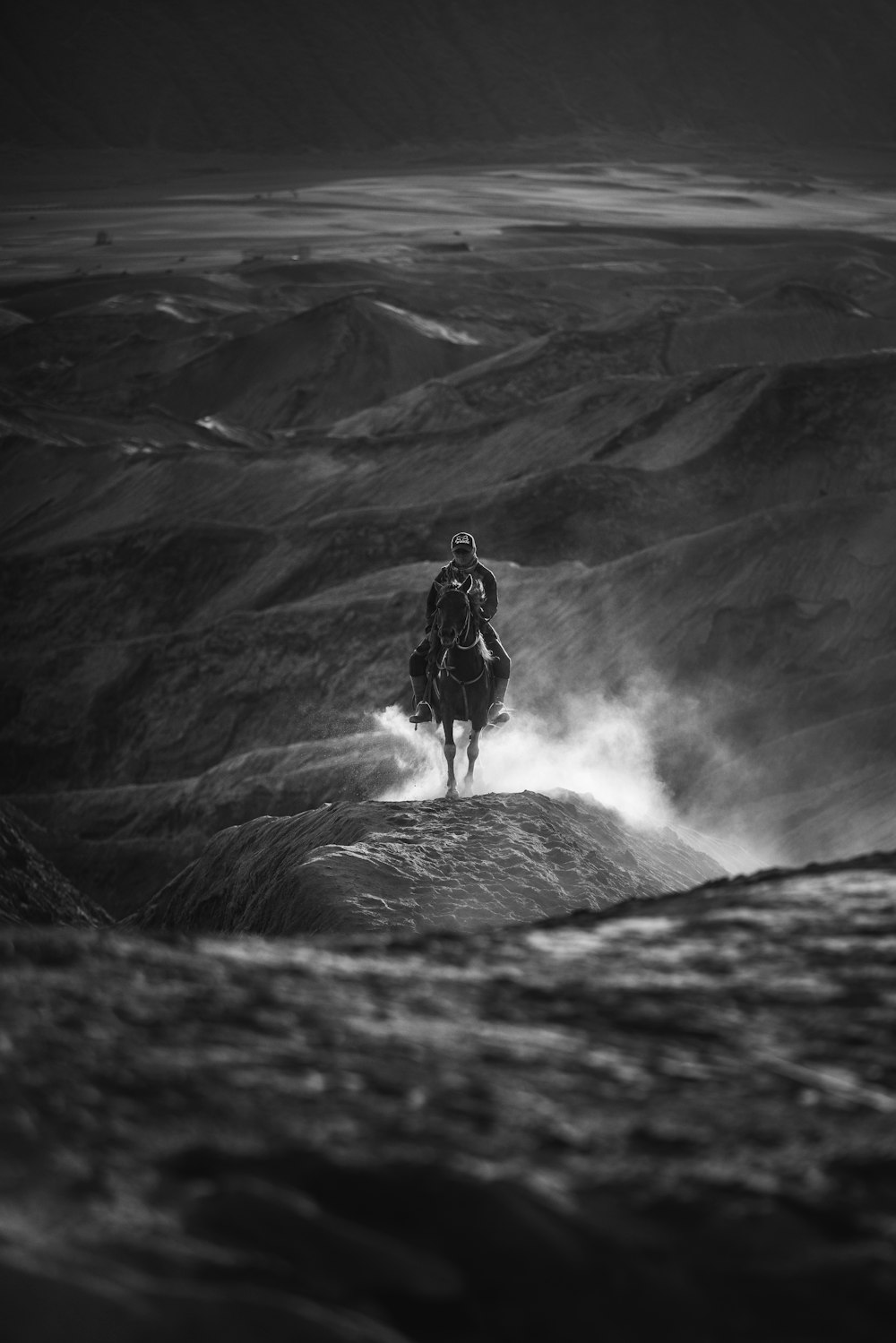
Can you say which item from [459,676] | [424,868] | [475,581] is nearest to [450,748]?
[459,676]

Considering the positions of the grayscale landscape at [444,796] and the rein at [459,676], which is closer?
the grayscale landscape at [444,796]

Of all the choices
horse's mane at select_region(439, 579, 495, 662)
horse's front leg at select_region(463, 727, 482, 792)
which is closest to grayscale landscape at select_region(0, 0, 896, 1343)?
horse's front leg at select_region(463, 727, 482, 792)

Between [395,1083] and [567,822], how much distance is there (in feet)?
33.1

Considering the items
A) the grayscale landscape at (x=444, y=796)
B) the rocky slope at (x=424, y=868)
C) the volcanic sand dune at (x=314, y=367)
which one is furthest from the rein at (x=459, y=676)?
the volcanic sand dune at (x=314, y=367)

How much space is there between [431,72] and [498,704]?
135 m

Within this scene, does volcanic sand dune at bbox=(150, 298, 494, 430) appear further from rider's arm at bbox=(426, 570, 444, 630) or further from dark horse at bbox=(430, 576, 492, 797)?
rider's arm at bbox=(426, 570, 444, 630)

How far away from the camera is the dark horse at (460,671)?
15.3 m

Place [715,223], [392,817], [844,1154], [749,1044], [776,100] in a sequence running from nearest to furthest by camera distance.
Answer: [844,1154] → [749,1044] → [392,817] → [715,223] → [776,100]

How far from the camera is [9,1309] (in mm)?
3453

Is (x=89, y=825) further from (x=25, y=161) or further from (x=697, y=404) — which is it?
(x=25, y=161)

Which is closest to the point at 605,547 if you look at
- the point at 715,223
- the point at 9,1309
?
the point at 9,1309

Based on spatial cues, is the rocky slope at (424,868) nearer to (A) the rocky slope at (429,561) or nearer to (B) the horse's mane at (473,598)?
(B) the horse's mane at (473,598)

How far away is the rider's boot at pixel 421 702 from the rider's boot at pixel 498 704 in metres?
0.60

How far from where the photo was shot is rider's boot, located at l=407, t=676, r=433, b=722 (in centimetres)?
1688
